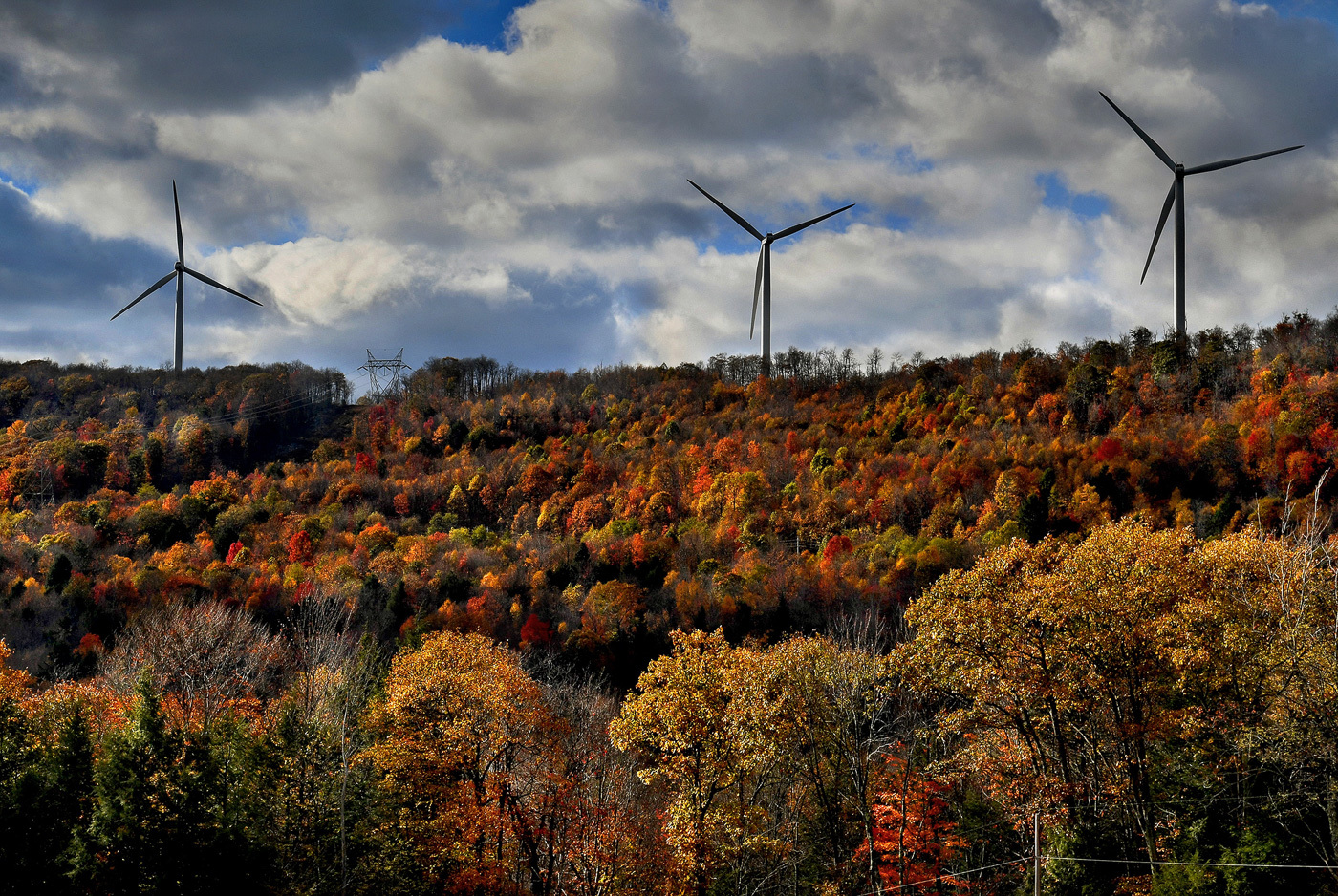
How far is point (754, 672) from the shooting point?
1417 inches

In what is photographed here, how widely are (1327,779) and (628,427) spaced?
141 m

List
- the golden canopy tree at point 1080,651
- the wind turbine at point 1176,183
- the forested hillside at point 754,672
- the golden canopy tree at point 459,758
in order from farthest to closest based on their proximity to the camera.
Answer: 1. the wind turbine at point 1176,183
2. the golden canopy tree at point 459,758
3. the forested hillside at point 754,672
4. the golden canopy tree at point 1080,651

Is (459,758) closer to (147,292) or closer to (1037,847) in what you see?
(1037,847)

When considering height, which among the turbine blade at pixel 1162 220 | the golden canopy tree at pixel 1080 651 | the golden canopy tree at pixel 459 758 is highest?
the turbine blade at pixel 1162 220

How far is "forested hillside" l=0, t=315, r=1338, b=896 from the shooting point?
31609 millimetres

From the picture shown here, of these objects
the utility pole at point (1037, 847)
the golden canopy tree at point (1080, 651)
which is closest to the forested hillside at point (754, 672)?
the golden canopy tree at point (1080, 651)

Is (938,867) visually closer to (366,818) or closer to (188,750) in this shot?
(366,818)

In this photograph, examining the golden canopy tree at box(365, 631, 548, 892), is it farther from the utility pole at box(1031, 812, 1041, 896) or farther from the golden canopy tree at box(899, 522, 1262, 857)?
the utility pole at box(1031, 812, 1041, 896)

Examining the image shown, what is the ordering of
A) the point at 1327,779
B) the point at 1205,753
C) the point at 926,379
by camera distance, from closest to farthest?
the point at 1327,779
the point at 1205,753
the point at 926,379

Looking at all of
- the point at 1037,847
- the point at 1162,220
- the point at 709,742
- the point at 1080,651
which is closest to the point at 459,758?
the point at 709,742

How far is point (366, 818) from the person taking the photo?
39969 mm

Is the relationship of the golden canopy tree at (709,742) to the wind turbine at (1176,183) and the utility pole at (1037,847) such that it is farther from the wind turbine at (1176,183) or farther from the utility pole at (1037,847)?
the wind turbine at (1176,183)

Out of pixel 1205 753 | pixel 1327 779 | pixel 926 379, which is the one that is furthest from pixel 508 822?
pixel 926 379

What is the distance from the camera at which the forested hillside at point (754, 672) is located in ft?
104
